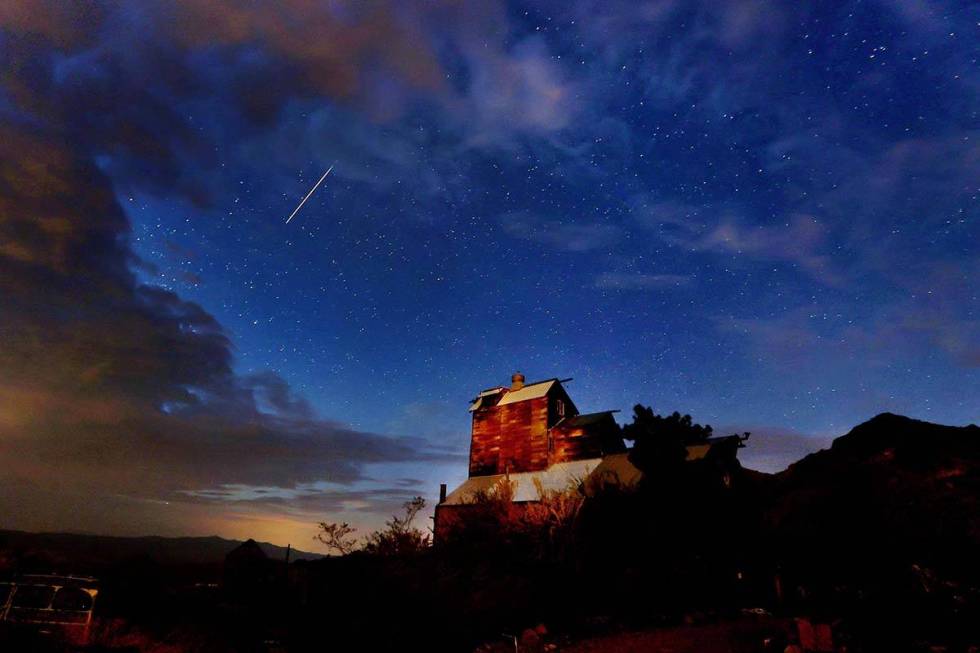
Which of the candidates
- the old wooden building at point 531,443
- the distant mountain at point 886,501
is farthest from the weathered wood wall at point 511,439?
the distant mountain at point 886,501

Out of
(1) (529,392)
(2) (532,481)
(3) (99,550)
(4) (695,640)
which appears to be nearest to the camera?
(4) (695,640)

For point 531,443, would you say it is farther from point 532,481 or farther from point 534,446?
point 532,481

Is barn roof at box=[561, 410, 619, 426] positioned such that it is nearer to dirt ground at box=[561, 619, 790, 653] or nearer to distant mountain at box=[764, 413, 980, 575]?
distant mountain at box=[764, 413, 980, 575]

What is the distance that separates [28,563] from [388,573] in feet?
83.5

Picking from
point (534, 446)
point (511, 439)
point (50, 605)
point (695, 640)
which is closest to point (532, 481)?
point (534, 446)

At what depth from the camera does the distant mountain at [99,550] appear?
28047 mm

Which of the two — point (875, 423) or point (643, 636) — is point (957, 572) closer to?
point (643, 636)

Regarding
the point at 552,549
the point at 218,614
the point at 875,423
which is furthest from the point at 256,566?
the point at 875,423

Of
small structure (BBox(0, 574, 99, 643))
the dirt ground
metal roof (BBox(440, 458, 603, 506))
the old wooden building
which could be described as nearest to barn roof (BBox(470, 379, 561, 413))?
the old wooden building

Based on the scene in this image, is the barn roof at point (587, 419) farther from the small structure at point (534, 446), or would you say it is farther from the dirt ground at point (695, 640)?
the dirt ground at point (695, 640)

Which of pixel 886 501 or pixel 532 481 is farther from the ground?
pixel 532 481

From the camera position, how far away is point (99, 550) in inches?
3784

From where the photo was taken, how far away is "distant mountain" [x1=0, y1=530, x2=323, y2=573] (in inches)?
1104

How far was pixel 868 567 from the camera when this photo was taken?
1748cm
